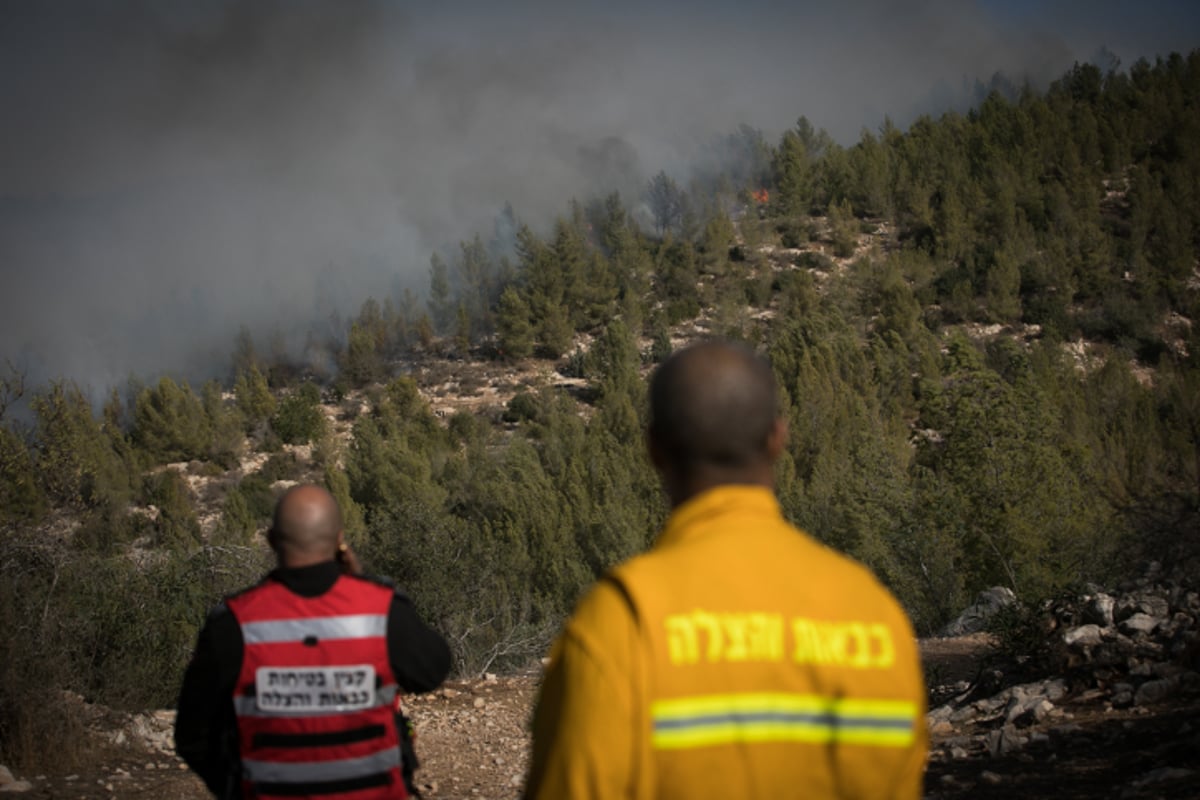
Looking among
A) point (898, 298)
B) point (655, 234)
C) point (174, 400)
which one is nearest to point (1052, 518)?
point (898, 298)

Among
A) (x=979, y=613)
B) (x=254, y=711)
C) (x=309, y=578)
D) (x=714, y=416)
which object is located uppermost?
(x=714, y=416)

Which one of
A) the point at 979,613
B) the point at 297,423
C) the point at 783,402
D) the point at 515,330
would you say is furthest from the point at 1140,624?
the point at 515,330

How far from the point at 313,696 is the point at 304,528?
1.39 feet

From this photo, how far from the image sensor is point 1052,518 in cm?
1742

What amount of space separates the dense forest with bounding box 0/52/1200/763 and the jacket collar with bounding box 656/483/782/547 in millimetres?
6897

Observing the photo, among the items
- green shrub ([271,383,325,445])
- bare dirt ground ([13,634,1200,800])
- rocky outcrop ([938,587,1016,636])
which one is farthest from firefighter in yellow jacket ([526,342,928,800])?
green shrub ([271,383,325,445])

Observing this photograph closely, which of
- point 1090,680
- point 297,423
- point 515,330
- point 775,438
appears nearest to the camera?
point 775,438

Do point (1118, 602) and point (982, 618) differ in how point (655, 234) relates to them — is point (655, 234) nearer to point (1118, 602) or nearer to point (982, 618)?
point (982, 618)

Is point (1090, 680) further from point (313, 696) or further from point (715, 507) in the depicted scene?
point (715, 507)

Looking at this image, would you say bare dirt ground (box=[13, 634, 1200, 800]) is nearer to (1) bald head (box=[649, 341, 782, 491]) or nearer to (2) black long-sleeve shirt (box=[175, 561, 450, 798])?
(2) black long-sleeve shirt (box=[175, 561, 450, 798])

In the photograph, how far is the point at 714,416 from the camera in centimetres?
139

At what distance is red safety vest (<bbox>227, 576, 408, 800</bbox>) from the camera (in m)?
2.35

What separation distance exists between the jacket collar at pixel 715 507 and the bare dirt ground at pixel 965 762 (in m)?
4.94

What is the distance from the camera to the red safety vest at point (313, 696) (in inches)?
92.4
